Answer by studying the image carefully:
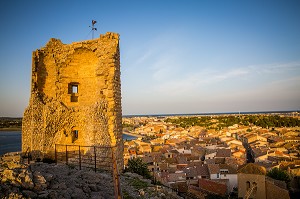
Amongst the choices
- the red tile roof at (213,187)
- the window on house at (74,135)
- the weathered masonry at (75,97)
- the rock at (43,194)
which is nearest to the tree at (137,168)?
the weathered masonry at (75,97)

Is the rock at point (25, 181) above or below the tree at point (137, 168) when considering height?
above

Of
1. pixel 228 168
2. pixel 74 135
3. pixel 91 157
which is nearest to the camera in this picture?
pixel 91 157

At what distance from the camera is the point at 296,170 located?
111 ft

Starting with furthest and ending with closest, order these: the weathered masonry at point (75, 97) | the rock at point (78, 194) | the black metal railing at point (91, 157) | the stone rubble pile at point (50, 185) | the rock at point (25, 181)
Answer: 1. the weathered masonry at point (75, 97)
2. the black metal railing at point (91, 157)
3. the rock at point (78, 194)
4. the rock at point (25, 181)
5. the stone rubble pile at point (50, 185)

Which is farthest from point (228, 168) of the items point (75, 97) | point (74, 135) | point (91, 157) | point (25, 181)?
point (25, 181)

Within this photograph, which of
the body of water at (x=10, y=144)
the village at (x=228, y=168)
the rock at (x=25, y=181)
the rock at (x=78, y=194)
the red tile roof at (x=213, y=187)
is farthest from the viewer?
the body of water at (x=10, y=144)

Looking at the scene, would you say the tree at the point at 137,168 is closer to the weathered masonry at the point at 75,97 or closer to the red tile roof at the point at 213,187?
the weathered masonry at the point at 75,97

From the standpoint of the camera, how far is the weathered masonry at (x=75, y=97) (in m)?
12.6

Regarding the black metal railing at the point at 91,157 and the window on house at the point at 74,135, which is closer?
the black metal railing at the point at 91,157

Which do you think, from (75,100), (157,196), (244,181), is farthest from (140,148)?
(157,196)

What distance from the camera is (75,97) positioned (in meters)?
14.3

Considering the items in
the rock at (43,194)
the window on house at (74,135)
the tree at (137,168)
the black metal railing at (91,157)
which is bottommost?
the tree at (137,168)

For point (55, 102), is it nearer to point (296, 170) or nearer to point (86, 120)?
point (86, 120)

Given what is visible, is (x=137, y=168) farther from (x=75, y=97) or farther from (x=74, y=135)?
(x=75, y=97)
